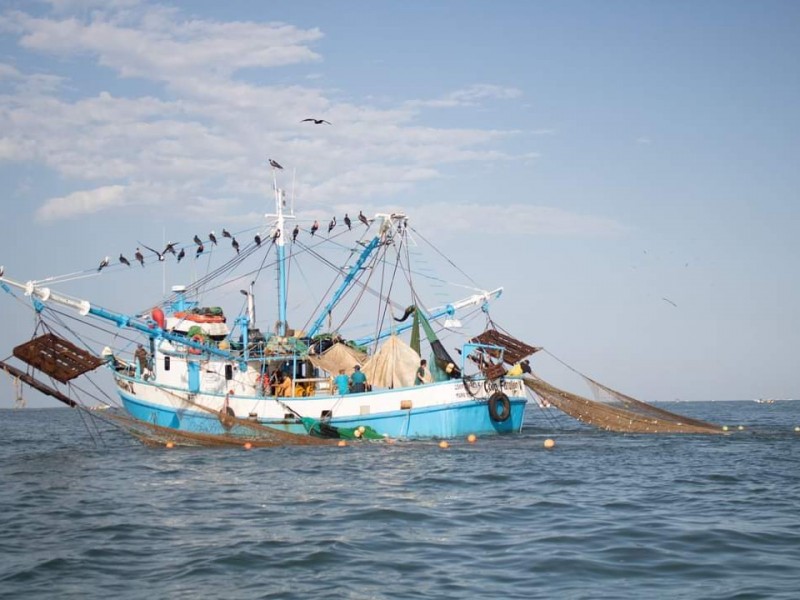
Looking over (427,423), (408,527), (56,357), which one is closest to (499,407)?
(427,423)

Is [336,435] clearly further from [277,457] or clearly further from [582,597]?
[582,597]

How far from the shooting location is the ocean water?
9.66 meters

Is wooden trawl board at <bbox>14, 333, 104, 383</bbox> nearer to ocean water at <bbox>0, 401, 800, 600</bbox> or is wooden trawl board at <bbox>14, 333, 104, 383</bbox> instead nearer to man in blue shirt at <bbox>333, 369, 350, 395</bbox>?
ocean water at <bbox>0, 401, 800, 600</bbox>

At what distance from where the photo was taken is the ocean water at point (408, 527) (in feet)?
31.7

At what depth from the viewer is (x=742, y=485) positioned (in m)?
17.0

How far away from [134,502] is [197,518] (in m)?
2.60

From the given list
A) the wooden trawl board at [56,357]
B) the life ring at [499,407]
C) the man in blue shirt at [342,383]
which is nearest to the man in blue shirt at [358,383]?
the man in blue shirt at [342,383]

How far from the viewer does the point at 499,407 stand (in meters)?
29.6

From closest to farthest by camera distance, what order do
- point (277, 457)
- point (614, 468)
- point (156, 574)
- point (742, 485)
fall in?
point (156, 574)
point (742, 485)
point (614, 468)
point (277, 457)

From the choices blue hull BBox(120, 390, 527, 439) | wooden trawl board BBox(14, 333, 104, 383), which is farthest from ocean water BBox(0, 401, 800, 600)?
blue hull BBox(120, 390, 527, 439)

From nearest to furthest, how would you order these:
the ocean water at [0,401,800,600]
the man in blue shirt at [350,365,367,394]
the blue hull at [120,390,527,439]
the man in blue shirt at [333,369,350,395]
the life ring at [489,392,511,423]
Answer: the ocean water at [0,401,800,600], the blue hull at [120,390,527,439], the life ring at [489,392,511,423], the man in blue shirt at [333,369,350,395], the man in blue shirt at [350,365,367,394]

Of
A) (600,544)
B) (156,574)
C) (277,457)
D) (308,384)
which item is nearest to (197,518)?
(156,574)

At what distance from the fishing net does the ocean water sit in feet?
24.1

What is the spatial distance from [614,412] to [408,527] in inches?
754
